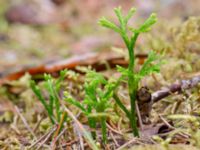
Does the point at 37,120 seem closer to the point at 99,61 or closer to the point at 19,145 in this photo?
the point at 19,145

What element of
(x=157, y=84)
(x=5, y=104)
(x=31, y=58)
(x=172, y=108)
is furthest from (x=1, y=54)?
(x=172, y=108)

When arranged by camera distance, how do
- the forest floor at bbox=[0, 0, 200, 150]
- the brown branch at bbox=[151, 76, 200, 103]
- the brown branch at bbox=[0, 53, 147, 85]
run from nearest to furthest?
the forest floor at bbox=[0, 0, 200, 150]
the brown branch at bbox=[151, 76, 200, 103]
the brown branch at bbox=[0, 53, 147, 85]

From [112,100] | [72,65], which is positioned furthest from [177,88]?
[72,65]

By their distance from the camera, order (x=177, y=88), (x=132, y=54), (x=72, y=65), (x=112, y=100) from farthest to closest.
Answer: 1. (x=72, y=65)
2. (x=112, y=100)
3. (x=177, y=88)
4. (x=132, y=54)

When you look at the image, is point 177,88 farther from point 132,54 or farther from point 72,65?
point 72,65

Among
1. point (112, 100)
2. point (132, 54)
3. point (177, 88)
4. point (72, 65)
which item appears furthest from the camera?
point (72, 65)

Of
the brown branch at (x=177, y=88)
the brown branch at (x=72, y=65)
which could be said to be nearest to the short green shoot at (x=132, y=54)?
the brown branch at (x=177, y=88)

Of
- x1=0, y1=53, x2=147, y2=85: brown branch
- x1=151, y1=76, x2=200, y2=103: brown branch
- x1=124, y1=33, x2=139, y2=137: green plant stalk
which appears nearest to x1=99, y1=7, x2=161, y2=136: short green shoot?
x1=124, y1=33, x2=139, y2=137: green plant stalk

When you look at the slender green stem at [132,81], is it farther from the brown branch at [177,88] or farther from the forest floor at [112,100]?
the brown branch at [177,88]

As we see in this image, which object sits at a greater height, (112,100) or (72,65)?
(72,65)

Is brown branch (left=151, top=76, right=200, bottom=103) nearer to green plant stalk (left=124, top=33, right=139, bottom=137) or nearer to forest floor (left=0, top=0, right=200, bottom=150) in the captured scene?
forest floor (left=0, top=0, right=200, bottom=150)

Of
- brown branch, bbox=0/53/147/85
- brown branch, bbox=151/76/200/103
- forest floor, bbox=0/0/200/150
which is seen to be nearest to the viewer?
forest floor, bbox=0/0/200/150
